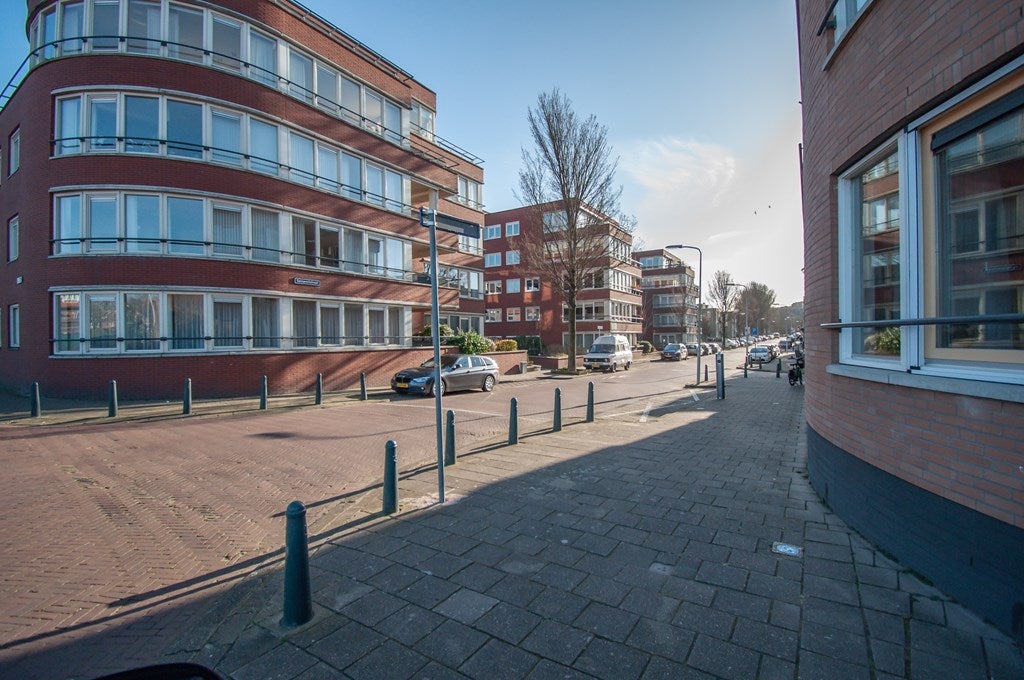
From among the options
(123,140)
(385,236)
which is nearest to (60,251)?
(123,140)

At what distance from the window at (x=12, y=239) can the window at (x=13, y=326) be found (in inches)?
76.9

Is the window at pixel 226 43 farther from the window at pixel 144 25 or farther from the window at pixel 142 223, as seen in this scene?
the window at pixel 142 223

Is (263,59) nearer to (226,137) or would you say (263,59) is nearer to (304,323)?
(226,137)

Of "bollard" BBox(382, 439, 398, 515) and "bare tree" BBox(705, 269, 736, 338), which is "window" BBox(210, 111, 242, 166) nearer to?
"bollard" BBox(382, 439, 398, 515)

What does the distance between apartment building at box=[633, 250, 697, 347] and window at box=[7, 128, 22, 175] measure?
60376 millimetres

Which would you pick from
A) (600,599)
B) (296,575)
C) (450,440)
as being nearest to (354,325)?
(450,440)

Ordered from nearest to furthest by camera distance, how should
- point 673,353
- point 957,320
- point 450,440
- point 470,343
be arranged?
point 957,320 < point 450,440 < point 470,343 < point 673,353

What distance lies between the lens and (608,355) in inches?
1174

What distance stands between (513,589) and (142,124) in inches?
754

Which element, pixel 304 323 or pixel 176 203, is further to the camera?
pixel 304 323

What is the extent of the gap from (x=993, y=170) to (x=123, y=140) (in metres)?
20.4

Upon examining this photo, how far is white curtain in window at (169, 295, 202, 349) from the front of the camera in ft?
50.4

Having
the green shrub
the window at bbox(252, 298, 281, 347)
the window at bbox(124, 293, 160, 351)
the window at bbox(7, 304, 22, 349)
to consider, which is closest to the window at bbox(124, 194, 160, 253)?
the window at bbox(124, 293, 160, 351)

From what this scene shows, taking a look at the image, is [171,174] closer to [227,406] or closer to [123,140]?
[123,140]
